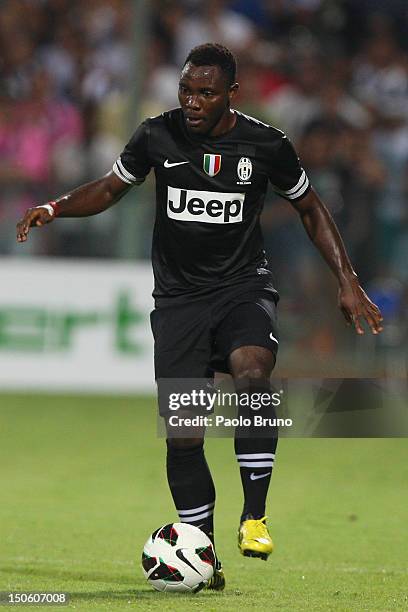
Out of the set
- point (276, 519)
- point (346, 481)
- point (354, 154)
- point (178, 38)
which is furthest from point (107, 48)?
point (276, 519)

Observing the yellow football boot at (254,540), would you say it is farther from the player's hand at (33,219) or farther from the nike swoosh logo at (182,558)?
the player's hand at (33,219)

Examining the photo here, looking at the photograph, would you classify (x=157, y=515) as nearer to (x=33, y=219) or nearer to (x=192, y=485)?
(x=192, y=485)

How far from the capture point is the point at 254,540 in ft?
18.4

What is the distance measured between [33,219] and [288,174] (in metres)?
1.24

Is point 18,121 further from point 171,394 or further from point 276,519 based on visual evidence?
point 171,394

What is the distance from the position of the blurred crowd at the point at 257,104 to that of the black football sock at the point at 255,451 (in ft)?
26.6

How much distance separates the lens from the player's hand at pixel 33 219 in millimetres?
6035

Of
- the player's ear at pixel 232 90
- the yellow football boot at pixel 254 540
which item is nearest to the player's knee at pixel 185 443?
the yellow football boot at pixel 254 540

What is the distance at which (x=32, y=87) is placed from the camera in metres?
16.0

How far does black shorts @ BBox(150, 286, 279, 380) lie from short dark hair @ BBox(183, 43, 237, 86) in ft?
3.36

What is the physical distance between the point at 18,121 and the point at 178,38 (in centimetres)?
229

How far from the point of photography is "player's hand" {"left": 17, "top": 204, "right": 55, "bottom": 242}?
604 centimetres

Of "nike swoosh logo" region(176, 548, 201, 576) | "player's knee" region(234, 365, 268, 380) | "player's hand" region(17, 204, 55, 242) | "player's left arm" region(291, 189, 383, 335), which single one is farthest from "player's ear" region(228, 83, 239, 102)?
"nike swoosh logo" region(176, 548, 201, 576)

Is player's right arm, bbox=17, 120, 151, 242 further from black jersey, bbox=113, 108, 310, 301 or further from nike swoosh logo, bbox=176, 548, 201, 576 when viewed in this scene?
nike swoosh logo, bbox=176, 548, 201, 576
